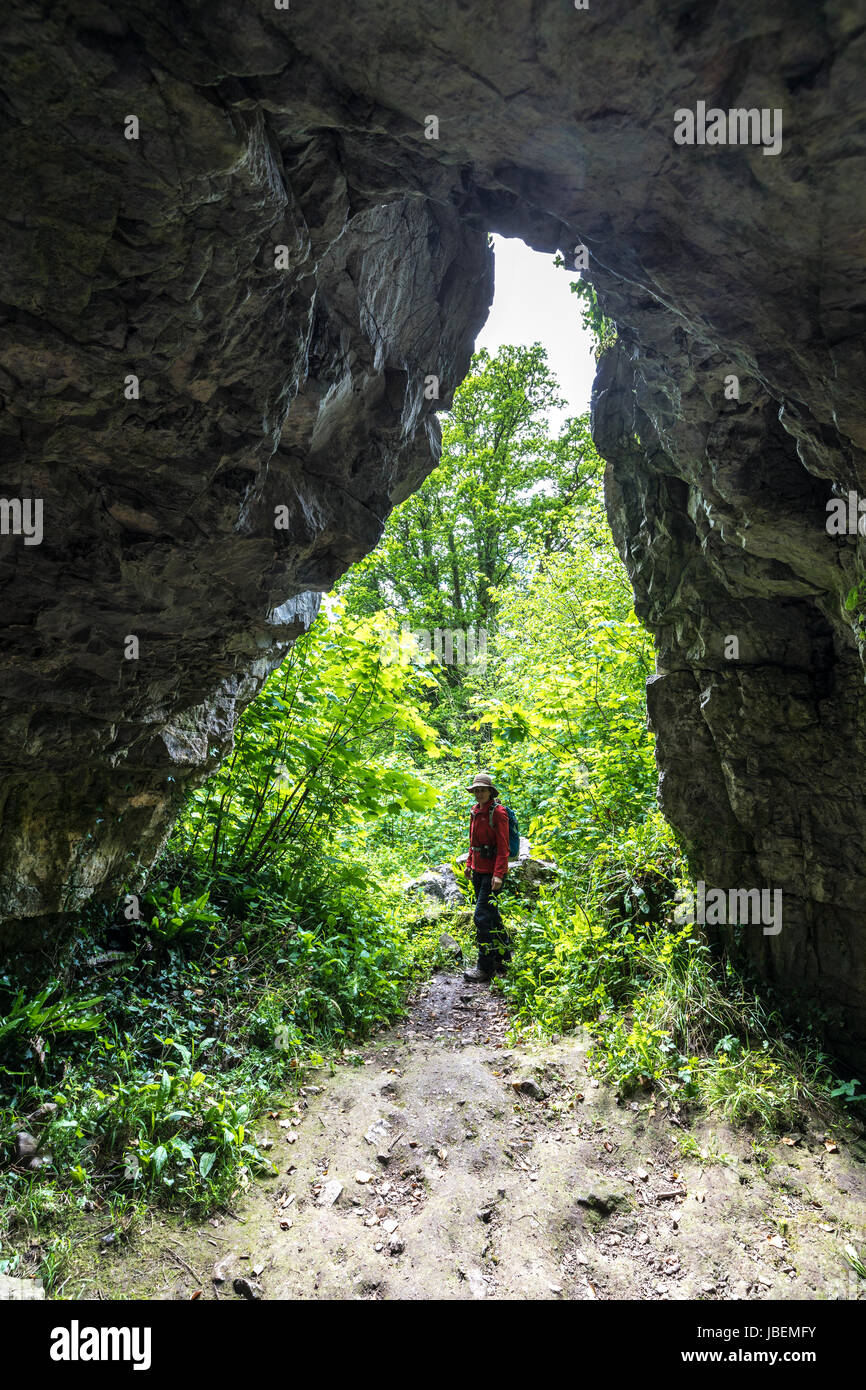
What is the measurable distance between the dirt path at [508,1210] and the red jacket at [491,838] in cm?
301

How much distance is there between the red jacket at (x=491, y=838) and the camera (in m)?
8.59

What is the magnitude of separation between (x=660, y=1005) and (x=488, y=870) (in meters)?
3.20

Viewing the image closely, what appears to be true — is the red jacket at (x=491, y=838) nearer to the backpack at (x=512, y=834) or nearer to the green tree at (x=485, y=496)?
the backpack at (x=512, y=834)

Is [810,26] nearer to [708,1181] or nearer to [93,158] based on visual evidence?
[93,158]

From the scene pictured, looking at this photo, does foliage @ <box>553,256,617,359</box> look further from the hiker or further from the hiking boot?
the hiking boot

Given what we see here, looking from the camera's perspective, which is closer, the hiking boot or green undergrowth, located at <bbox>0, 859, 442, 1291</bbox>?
green undergrowth, located at <bbox>0, 859, 442, 1291</bbox>

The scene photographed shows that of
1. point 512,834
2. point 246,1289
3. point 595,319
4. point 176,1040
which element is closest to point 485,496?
point 512,834

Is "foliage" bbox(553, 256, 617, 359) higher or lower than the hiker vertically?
higher

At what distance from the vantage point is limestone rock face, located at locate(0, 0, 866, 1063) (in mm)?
2252

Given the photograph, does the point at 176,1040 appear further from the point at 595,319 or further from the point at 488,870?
the point at 595,319

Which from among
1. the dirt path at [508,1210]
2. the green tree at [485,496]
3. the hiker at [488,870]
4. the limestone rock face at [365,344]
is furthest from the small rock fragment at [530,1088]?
the green tree at [485,496]

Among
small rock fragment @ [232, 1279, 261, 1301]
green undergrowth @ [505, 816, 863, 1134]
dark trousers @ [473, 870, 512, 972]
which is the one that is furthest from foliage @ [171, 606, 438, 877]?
small rock fragment @ [232, 1279, 261, 1301]

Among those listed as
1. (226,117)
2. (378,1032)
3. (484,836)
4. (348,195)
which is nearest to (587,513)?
(484,836)

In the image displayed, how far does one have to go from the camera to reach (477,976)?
8.61m
